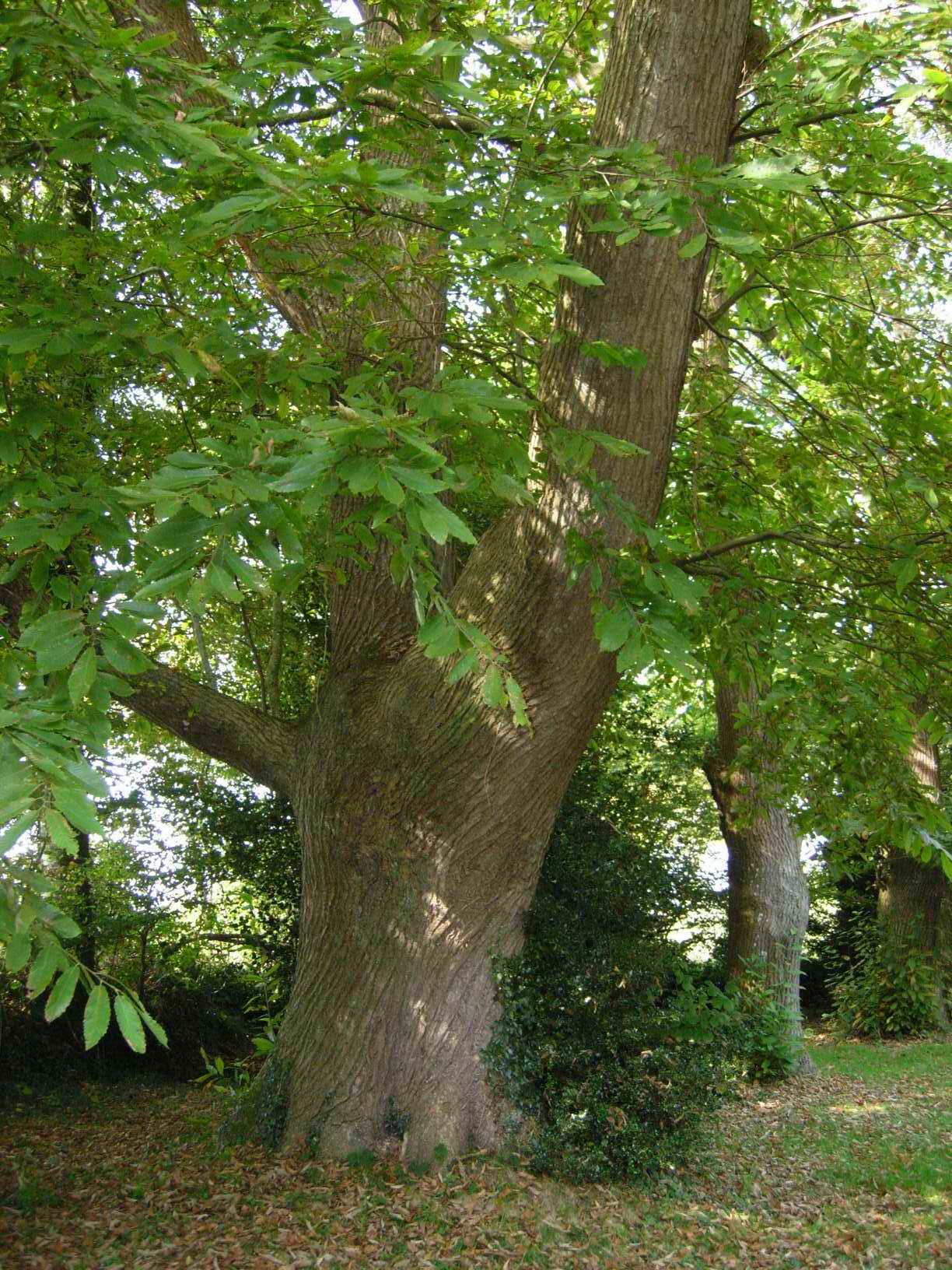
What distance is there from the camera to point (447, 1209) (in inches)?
216

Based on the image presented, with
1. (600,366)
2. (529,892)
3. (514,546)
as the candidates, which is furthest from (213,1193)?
(600,366)

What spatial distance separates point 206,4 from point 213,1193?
615 centimetres

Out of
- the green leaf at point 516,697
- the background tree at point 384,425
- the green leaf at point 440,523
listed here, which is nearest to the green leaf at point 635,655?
the background tree at point 384,425

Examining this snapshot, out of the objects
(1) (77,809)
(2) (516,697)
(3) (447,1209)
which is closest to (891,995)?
(3) (447,1209)

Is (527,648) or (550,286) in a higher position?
(550,286)

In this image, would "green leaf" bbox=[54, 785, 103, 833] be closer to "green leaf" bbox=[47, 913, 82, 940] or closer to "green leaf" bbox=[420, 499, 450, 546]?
"green leaf" bbox=[47, 913, 82, 940]

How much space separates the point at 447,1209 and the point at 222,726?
3.22 metres

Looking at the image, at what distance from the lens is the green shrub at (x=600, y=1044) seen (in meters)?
6.31

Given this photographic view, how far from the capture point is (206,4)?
5395mm

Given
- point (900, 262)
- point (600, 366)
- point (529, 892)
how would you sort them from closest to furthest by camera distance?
1. point (600, 366)
2. point (529, 892)
3. point (900, 262)

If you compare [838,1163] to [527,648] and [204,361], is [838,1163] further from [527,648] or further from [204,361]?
[204,361]

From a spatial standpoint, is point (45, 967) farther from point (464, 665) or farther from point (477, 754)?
point (477, 754)

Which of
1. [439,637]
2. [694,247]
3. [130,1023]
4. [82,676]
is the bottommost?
A: [130,1023]

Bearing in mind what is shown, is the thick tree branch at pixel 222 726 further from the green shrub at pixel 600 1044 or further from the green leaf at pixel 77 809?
the green leaf at pixel 77 809
